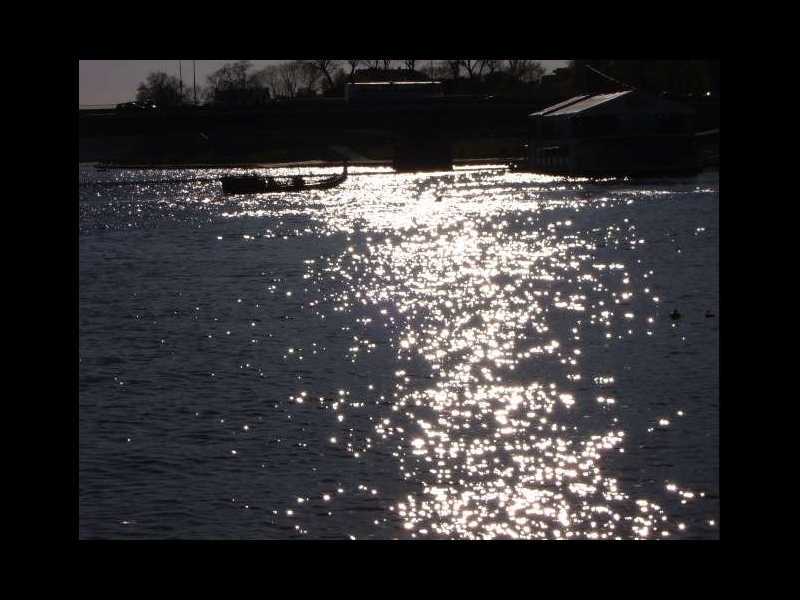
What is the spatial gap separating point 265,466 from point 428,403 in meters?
6.07

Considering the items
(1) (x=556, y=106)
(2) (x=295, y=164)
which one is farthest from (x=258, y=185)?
(2) (x=295, y=164)

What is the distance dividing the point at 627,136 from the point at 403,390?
9313 cm

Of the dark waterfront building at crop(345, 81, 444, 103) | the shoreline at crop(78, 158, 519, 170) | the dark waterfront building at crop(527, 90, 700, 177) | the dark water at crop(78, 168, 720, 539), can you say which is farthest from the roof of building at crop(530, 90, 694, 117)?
the dark water at crop(78, 168, 720, 539)

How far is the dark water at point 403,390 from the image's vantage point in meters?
18.6

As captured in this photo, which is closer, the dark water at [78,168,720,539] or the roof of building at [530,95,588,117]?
the dark water at [78,168,720,539]

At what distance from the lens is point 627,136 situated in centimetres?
11781

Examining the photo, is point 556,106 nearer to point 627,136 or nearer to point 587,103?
point 587,103

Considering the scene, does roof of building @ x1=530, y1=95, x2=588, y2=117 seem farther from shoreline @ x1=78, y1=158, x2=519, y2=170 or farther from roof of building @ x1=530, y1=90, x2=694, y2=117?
shoreline @ x1=78, y1=158, x2=519, y2=170

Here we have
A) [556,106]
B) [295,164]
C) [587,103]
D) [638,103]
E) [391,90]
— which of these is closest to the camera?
[638,103]

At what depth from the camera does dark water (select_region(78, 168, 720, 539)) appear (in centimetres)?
1864

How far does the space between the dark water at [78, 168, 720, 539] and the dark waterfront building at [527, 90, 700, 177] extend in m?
45.6
